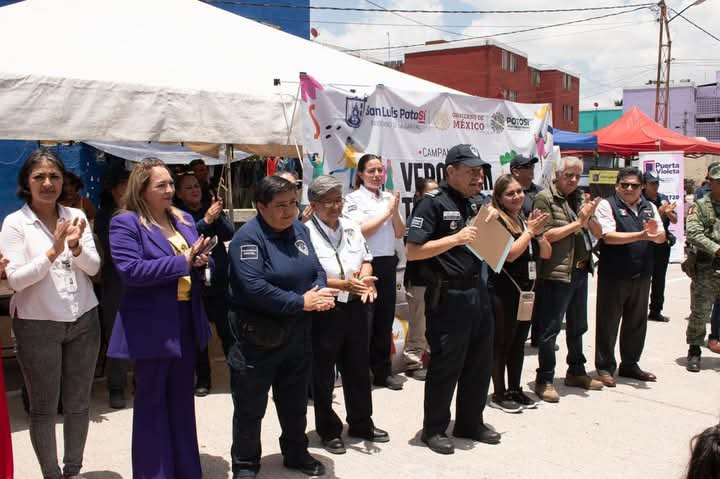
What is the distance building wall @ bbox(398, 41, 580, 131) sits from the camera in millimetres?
46000

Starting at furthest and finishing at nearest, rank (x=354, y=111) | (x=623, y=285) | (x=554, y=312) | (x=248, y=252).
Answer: (x=354, y=111), (x=623, y=285), (x=554, y=312), (x=248, y=252)

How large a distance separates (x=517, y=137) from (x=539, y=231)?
324cm

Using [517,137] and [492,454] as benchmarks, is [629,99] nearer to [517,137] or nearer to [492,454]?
[517,137]

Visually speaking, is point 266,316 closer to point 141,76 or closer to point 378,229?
point 378,229

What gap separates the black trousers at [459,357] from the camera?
4.43m

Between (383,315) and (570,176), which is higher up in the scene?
(570,176)

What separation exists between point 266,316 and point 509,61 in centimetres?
4842

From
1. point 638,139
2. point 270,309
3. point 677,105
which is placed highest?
point 677,105

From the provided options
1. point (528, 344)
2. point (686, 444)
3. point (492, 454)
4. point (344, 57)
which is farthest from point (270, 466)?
point (344, 57)

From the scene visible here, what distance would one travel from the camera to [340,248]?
4.54 meters

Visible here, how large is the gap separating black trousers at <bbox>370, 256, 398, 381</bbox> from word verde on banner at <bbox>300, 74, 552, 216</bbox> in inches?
33.6

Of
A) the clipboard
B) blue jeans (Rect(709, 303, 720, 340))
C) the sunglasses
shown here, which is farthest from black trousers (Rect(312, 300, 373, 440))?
blue jeans (Rect(709, 303, 720, 340))

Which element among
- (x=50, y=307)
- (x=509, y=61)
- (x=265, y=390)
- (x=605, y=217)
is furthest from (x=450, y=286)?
(x=509, y=61)

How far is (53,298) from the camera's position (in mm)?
3693
